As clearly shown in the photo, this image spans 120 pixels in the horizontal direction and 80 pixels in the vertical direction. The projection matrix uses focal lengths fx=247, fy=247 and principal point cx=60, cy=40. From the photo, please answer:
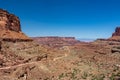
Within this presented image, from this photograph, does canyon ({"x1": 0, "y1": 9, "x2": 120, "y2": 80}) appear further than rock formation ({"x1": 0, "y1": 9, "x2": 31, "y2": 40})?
No

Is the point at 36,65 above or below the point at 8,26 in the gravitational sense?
below

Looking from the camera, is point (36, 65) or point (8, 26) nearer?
point (36, 65)

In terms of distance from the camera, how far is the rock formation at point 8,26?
44656 millimetres

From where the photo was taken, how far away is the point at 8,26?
49.4 meters

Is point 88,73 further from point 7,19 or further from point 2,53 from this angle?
point 7,19

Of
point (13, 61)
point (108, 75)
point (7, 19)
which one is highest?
point (7, 19)

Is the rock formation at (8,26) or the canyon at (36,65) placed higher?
the rock formation at (8,26)

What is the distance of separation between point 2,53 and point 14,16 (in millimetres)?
16687

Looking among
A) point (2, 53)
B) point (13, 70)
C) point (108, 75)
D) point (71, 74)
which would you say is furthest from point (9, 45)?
point (108, 75)

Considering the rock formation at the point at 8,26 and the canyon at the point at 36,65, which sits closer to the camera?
the canyon at the point at 36,65

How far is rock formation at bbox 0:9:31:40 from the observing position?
44.7 m

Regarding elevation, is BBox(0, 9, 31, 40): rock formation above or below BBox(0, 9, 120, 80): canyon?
above

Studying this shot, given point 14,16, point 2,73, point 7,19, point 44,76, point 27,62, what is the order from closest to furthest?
point 2,73, point 44,76, point 27,62, point 7,19, point 14,16

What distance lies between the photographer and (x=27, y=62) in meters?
39.9
